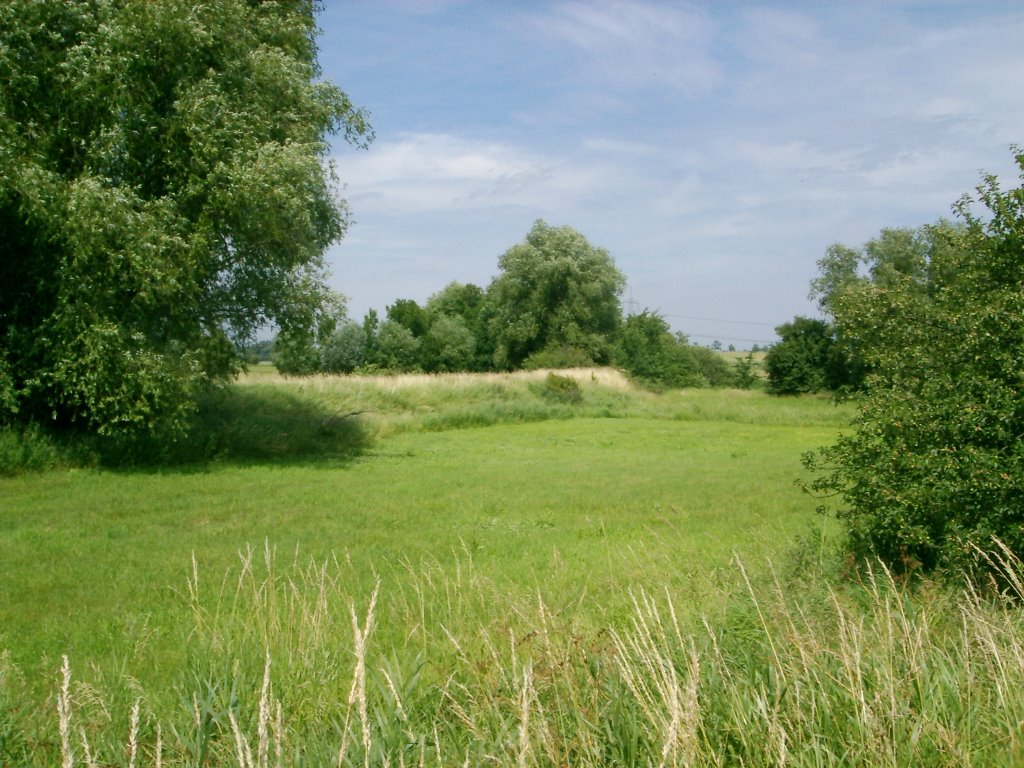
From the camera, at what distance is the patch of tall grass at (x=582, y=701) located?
13.0 ft

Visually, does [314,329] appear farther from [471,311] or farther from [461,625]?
[471,311]

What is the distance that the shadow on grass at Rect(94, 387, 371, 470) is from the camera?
18.3 metres

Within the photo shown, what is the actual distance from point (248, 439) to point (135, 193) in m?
6.18

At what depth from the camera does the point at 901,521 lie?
7.53 metres

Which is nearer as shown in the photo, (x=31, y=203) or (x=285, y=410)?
(x=31, y=203)

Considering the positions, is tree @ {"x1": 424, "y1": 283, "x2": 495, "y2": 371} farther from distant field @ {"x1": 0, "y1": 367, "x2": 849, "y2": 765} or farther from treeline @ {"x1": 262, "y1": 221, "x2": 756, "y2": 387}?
distant field @ {"x1": 0, "y1": 367, "x2": 849, "y2": 765}

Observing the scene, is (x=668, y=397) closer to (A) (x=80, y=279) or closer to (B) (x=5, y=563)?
(A) (x=80, y=279)

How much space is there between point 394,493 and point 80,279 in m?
7.57

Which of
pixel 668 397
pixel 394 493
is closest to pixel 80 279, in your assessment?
pixel 394 493

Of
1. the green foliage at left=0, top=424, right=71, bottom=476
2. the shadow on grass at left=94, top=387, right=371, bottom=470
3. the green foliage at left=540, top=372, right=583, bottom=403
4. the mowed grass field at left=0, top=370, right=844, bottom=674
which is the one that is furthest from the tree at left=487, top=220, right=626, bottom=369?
the green foliage at left=0, top=424, right=71, bottom=476

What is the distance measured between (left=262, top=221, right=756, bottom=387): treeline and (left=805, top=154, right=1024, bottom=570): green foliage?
45343 millimetres

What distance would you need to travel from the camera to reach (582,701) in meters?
4.64

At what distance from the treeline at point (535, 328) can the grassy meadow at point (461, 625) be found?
123ft

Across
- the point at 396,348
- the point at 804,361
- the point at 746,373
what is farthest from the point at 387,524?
the point at 746,373
